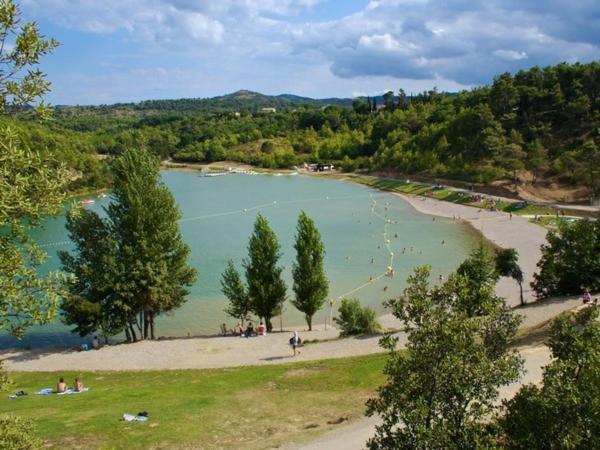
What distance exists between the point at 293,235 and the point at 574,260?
4160 cm

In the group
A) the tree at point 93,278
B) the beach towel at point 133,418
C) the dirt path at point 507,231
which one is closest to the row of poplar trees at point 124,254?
the tree at point 93,278

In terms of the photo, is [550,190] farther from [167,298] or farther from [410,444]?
[410,444]

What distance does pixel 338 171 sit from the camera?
150625 millimetres

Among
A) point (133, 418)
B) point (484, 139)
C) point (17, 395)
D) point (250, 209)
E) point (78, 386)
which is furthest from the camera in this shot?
point (484, 139)

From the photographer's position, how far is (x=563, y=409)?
880 cm

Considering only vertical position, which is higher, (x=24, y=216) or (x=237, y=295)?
(x=24, y=216)

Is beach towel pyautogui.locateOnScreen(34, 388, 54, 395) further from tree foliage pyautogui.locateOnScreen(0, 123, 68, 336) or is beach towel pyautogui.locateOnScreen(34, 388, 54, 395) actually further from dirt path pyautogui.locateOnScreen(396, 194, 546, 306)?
dirt path pyautogui.locateOnScreen(396, 194, 546, 306)

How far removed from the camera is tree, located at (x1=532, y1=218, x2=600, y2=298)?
106ft

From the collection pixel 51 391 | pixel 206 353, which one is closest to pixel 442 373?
pixel 51 391

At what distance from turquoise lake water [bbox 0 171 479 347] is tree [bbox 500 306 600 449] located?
15.0 meters

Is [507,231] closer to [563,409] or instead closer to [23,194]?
[563,409]

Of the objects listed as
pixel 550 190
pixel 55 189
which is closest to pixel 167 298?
pixel 55 189

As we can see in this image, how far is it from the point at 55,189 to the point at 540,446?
913 centimetres

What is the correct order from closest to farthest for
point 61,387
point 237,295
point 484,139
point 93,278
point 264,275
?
point 61,387 < point 93,278 < point 264,275 < point 237,295 < point 484,139
